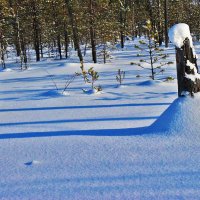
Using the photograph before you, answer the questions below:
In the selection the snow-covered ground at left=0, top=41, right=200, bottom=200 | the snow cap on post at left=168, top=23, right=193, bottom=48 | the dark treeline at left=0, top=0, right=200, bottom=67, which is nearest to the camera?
the snow-covered ground at left=0, top=41, right=200, bottom=200

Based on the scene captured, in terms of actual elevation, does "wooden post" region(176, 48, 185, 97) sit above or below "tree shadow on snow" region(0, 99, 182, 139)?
above

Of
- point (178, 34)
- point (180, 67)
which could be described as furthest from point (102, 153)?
point (178, 34)

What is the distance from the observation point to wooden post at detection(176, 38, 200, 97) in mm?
5000

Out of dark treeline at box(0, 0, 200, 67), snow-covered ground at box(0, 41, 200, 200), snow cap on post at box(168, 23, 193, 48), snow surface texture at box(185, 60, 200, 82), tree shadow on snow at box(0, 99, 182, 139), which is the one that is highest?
dark treeline at box(0, 0, 200, 67)

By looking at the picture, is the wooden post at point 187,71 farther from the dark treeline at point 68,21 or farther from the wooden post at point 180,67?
the dark treeline at point 68,21

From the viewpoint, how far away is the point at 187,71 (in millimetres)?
5086

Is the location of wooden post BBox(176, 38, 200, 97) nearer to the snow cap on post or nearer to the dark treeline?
the snow cap on post

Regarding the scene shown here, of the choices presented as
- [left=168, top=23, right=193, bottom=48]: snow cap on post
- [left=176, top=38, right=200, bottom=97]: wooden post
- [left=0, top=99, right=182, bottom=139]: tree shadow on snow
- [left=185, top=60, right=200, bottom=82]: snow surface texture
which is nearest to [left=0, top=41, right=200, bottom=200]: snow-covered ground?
[left=0, top=99, right=182, bottom=139]: tree shadow on snow

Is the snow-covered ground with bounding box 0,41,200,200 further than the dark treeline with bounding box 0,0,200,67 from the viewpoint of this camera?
No

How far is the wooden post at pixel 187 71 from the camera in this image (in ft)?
16.4

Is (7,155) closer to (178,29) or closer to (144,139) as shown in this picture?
(144,139)

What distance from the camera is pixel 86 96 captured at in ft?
31.6

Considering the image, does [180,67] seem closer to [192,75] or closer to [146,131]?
[192,75]

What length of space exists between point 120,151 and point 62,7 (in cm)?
2640
